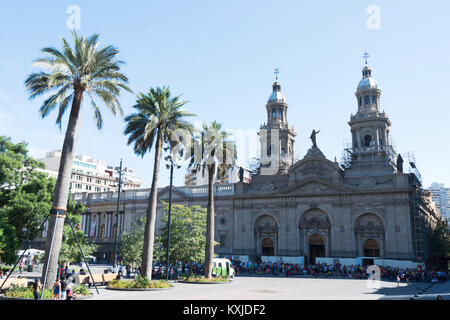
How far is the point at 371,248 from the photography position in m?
51.2

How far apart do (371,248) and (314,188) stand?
10844 mm

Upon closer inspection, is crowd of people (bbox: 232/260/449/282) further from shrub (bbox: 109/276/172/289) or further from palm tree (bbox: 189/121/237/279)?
shrub (bbox: 109/276/172/289)

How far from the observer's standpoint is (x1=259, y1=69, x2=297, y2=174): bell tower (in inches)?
2687

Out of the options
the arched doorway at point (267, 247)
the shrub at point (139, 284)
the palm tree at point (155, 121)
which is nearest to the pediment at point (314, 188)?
the arched doorway at point (267, 247)

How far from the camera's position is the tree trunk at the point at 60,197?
70.0 ft

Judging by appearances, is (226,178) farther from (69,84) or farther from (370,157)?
(69,84)

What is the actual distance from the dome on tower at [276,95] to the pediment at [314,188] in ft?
66.8

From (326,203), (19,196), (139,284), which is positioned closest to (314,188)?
(326,203)

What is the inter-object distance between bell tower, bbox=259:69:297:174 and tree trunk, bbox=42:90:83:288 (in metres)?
46.3

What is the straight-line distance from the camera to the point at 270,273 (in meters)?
48.2

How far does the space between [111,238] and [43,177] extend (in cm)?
3315

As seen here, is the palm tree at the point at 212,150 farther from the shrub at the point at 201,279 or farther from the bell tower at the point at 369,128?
the bell tower at the point at 369,128
